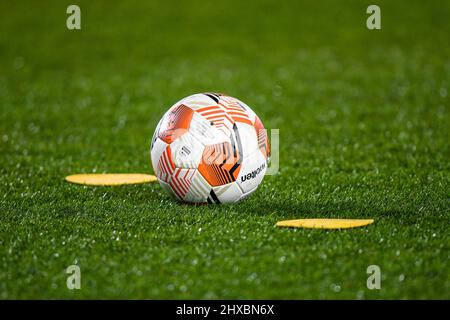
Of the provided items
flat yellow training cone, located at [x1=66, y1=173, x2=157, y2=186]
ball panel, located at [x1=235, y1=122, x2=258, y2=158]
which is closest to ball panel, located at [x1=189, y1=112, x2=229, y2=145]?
ball panel, located at [x1=235, y1=122, x2=258, y2=158]

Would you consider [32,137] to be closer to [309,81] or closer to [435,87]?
[309,81]

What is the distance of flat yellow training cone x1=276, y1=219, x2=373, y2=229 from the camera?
22.7 feet

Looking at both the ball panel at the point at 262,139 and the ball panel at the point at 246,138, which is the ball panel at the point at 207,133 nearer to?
the ball panel at the point at 246,138

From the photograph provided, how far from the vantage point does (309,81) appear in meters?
16.8

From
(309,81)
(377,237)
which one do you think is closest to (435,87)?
(309,81)

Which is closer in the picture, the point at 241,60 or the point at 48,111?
the point at 48,111

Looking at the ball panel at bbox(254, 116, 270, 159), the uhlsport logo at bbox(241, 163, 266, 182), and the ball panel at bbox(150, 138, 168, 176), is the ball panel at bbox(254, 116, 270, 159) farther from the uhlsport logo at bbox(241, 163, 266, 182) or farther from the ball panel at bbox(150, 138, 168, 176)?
the ball panel at bbox(150, 138, 168, 176)

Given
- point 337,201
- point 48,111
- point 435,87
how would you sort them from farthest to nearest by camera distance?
point 435,87, point 48,111, point 337,201

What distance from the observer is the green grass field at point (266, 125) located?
5914mm

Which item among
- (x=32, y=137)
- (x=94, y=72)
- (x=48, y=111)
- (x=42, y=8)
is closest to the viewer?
(x=32, y=137)

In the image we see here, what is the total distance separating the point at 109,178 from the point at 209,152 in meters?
2.16

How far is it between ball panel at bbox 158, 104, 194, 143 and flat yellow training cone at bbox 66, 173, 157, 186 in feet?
4.65

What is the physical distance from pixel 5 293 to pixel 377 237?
326 centimetres

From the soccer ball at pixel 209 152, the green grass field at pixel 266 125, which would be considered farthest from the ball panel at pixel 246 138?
the green grass field at pixel 266 125
